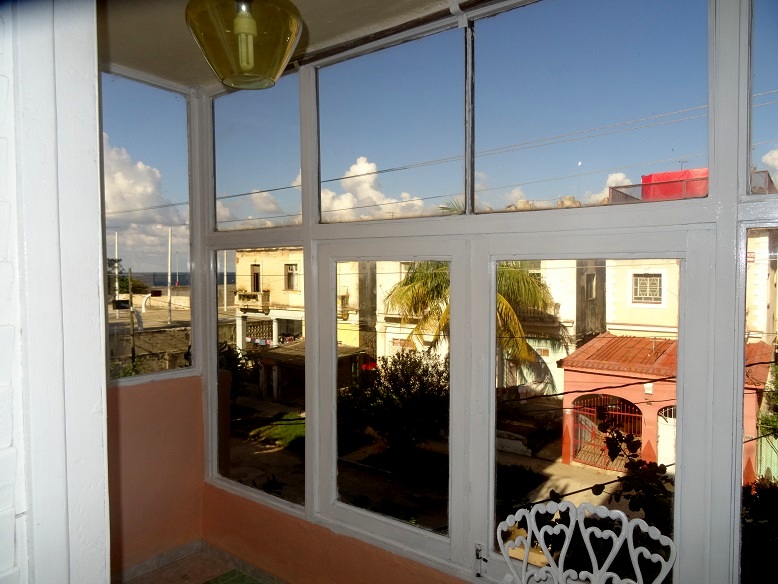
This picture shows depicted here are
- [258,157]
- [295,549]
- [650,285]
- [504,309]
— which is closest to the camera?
[650,285]

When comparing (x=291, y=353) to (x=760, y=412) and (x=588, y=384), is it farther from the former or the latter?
(x=760, y=412)

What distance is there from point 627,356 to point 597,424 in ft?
0.89

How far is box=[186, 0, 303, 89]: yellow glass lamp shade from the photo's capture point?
4.74 ft

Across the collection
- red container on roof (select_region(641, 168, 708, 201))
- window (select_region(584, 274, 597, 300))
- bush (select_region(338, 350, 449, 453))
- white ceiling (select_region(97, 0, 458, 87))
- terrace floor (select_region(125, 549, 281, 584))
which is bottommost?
terrace floor (select_region(125, 549, 281, 584))

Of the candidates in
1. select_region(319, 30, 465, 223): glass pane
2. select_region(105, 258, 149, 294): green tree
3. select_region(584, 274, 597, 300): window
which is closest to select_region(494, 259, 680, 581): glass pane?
select_region(584, 274, 597, 300): window

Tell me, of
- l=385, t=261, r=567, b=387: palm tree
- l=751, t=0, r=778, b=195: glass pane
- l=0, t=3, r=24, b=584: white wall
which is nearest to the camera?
l=0, t=3, r=24, b=584: white wall

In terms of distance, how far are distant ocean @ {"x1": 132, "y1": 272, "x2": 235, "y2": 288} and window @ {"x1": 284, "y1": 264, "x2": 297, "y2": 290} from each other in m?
0.48

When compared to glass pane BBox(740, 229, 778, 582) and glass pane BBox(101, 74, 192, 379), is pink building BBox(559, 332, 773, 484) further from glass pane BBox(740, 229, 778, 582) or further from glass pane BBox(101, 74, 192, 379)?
glass pane BBox(101, 74, 192, 379)

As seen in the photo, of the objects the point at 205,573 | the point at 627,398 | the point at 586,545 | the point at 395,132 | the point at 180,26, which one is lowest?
the point at 205,573

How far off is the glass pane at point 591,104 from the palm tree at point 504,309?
0.29 metres

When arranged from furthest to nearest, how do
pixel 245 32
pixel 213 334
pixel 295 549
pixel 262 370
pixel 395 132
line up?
pixel 213 334
pixel 262 370
pixel 295 549
pixel 395 132
pixel 245 32

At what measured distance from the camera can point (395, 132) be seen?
8.07 feet

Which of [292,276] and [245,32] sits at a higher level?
[245,32]

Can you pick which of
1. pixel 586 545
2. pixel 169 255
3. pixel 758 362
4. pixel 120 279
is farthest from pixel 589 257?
pixel 120 279
